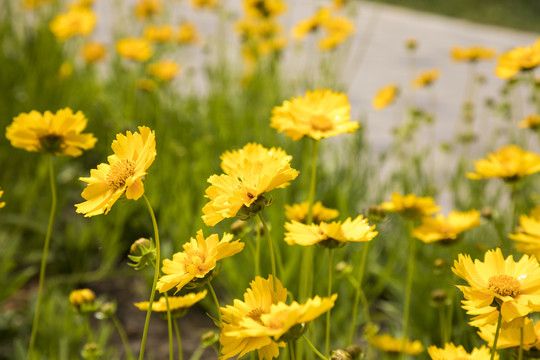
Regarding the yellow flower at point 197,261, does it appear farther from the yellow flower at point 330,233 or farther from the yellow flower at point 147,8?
the yellow flower at point 147,8

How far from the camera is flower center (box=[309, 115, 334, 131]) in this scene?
75 centimetres

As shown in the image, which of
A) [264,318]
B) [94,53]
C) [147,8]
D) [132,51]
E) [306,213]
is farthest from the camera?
[147,8]

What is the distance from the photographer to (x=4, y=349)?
129 cm

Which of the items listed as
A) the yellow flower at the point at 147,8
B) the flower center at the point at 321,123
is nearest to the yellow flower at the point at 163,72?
the yellow flower at the point at 147,8

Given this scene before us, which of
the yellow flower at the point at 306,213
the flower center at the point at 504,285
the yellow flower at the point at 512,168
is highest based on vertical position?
the flower center at the point at 504,285

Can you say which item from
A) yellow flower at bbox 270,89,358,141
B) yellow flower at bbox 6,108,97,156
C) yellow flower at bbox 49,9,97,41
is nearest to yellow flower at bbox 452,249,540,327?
yellow flower at bbox 270,89,358,141

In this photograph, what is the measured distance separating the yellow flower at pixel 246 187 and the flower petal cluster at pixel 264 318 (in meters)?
0.06

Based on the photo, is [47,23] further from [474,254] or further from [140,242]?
[140,242]

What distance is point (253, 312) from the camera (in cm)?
53

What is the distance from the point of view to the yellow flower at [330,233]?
590mm

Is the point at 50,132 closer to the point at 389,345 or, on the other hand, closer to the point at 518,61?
the point at 389,345

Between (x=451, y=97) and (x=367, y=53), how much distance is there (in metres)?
0.95

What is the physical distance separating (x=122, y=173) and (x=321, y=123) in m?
0.27

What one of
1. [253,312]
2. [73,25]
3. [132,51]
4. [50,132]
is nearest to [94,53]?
[73,25]
